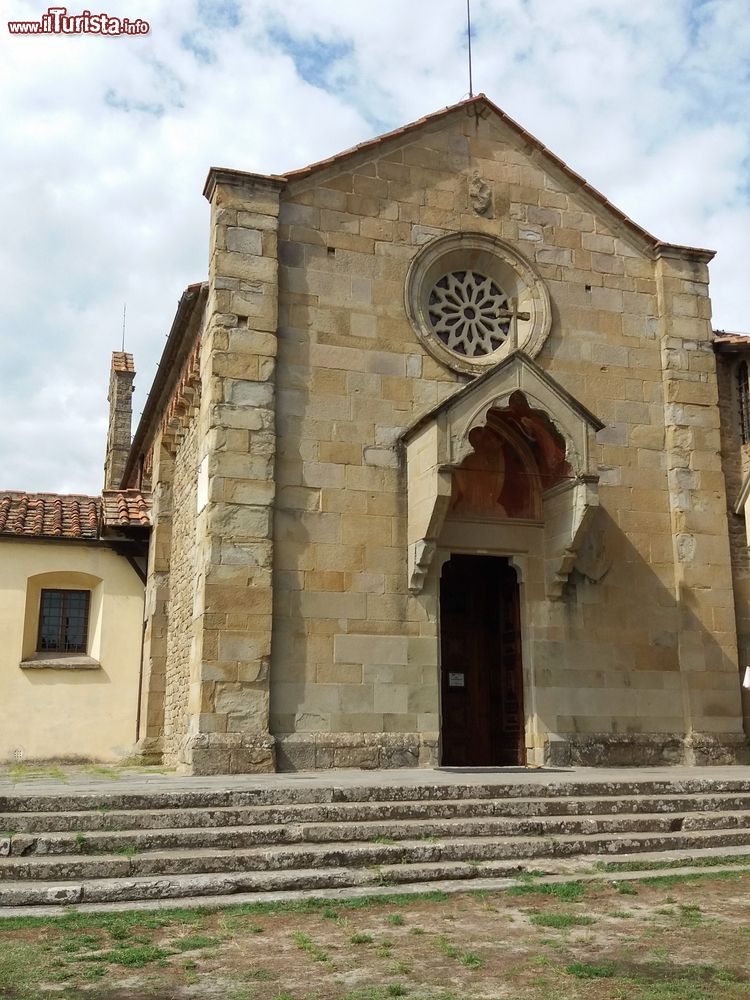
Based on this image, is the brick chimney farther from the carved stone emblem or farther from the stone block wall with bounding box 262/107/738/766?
the carved stone emblem

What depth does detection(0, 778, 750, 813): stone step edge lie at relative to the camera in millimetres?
8375

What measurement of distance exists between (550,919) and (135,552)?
44.8 ft

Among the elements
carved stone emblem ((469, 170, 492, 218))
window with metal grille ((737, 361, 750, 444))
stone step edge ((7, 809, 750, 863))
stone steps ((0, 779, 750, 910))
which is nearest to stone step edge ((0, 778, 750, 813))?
stone steps ((0, 779, 750, 910))

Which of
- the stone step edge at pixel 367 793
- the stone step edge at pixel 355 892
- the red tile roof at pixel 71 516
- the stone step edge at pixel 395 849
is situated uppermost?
the red tile roof at pixel 71 516

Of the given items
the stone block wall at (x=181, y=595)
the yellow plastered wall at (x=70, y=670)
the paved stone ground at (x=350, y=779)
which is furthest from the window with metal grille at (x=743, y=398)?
the yellow plastered wall at (x=70, y=670)

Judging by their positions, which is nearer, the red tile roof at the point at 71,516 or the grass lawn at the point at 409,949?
the grass lawn at the point at 409,949

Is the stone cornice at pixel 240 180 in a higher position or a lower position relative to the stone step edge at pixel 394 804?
higher

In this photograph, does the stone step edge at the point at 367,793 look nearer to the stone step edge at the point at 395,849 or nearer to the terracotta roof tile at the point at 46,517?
the stone step edge at the point at 395,849

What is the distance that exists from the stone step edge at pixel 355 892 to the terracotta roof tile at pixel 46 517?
12.2 m

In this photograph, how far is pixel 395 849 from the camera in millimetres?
7852

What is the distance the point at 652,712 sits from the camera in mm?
14102

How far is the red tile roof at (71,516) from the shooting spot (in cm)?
1809

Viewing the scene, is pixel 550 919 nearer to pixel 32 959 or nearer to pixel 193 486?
pixel 32 959

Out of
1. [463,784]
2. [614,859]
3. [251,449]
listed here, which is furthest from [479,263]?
[614,859]
